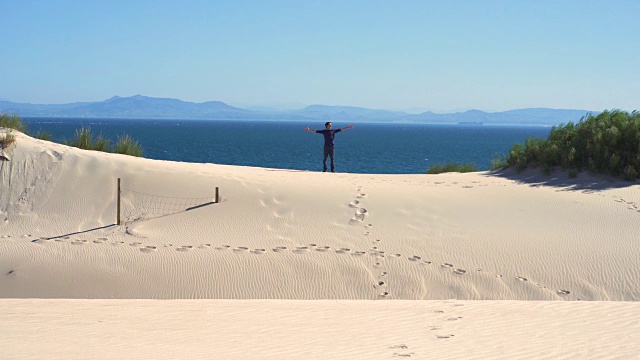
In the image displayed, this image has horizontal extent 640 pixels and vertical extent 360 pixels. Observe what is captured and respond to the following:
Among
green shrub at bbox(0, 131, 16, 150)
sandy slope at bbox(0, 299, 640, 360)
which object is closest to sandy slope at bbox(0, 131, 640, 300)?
green shrub at bbox(0, 131, 16, 150)

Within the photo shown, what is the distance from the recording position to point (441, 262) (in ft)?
40.8

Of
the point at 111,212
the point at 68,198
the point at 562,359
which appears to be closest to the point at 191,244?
the point at 111,212

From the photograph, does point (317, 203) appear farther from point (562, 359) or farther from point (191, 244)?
point (562, 359)

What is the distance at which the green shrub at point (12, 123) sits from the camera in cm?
1759

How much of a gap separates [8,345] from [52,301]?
3.20m

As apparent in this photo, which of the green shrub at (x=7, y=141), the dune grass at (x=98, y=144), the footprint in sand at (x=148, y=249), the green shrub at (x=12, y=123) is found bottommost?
the footprint in sand at (x=148, y=249)

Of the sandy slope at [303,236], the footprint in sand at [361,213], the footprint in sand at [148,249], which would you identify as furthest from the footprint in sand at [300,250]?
the footprint in sand at [148,249]

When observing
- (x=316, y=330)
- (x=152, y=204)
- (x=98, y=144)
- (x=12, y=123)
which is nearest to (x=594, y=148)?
(x=152, y=204)

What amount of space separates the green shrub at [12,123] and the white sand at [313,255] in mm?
1528

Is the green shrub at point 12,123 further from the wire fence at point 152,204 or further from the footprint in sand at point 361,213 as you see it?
the footprint in sand at point 361,213

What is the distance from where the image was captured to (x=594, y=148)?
1723cm

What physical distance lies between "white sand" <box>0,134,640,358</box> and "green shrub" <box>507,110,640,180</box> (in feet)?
1.55

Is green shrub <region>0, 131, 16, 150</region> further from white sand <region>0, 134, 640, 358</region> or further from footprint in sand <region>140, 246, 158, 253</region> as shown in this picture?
footprint in sand <region>140, 246, 158, 253</region>

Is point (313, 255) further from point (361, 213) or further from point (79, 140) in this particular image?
point (79, 140)
